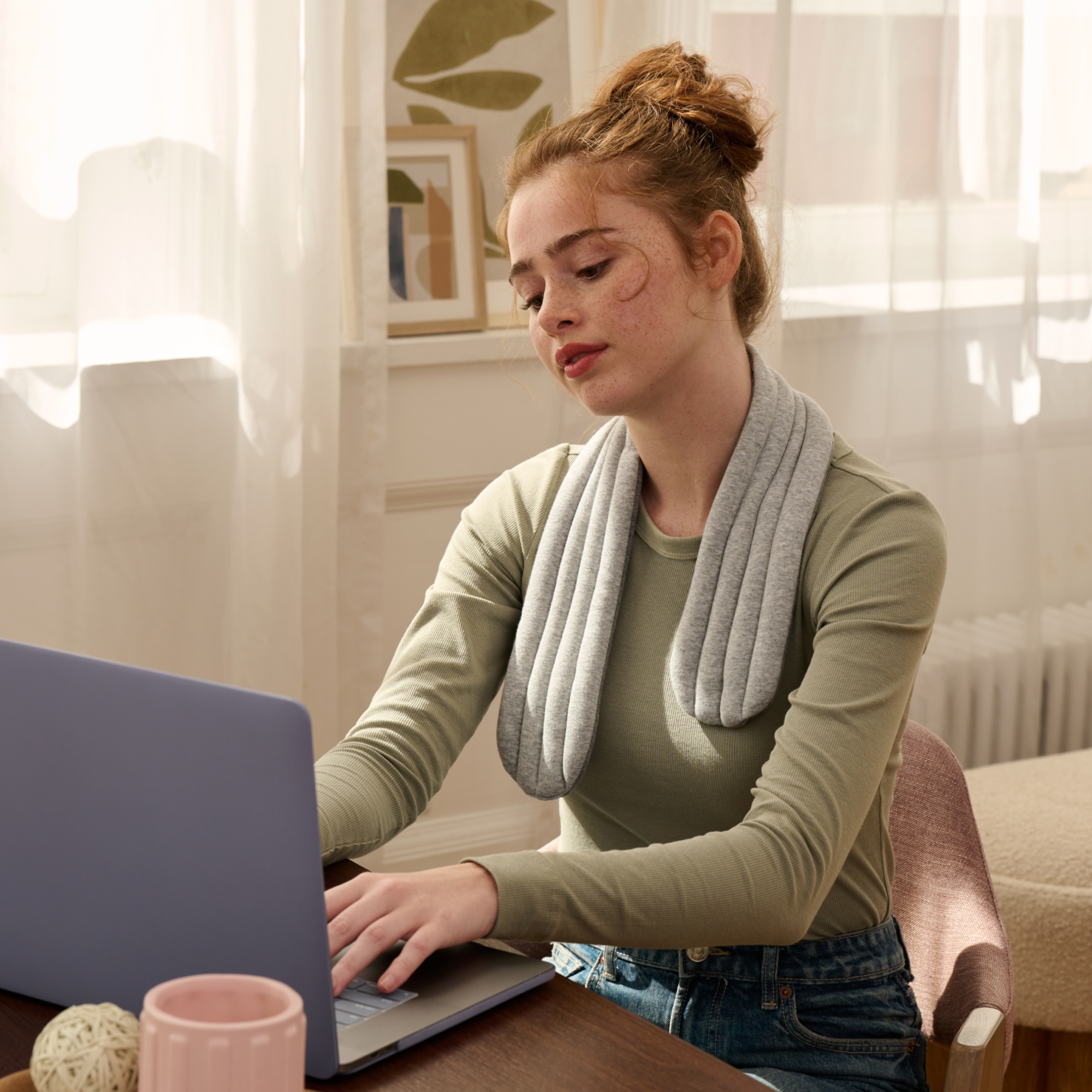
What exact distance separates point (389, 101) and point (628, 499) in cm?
118

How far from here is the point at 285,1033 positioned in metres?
0.61

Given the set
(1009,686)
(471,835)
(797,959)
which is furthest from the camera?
(1009,686)

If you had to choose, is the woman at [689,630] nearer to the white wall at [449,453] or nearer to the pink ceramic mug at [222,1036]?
the pink ceramic mug at [222,1036]

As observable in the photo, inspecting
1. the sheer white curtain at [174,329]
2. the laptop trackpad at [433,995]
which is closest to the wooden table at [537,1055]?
the laptop trackpad at [433,995]

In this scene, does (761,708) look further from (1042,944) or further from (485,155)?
(485,155)

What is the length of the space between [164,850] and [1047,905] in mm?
1522

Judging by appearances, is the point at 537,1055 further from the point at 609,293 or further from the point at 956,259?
the point at 956,259

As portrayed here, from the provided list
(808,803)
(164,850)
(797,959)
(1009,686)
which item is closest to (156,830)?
(164,850)

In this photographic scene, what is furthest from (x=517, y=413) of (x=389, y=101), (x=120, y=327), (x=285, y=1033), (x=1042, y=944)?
(x=285, y=1033)

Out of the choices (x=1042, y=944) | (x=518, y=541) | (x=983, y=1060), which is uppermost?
(x=518, y=541)

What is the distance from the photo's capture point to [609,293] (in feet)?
4.06

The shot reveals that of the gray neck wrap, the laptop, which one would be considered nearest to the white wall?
the gray neck wrap

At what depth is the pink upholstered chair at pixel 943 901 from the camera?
1211 millimetres

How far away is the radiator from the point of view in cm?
276
